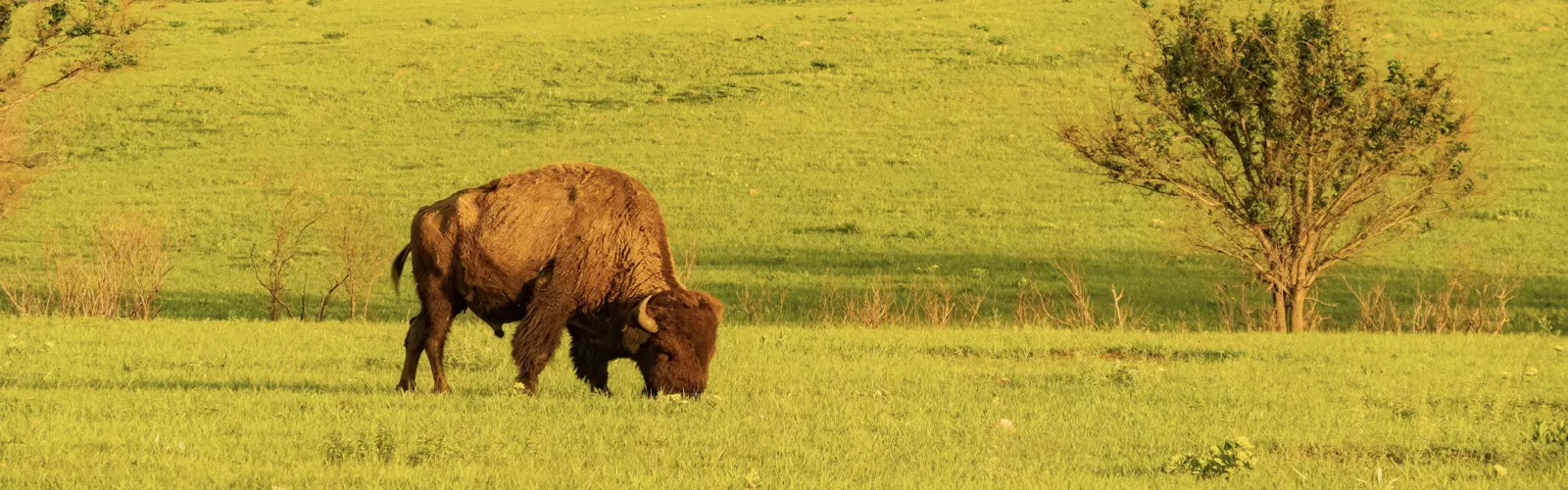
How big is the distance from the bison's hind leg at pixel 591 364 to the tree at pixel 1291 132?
41.5 ft

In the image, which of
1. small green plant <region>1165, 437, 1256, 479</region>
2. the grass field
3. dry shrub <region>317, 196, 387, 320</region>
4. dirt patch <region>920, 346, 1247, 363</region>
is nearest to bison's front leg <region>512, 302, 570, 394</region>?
the grass field

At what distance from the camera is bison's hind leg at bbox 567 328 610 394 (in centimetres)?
1390

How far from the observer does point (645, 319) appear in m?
12.9

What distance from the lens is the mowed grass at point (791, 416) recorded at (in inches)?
374

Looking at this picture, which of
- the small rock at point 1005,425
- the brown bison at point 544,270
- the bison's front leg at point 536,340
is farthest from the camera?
the brown bison at point 544,270

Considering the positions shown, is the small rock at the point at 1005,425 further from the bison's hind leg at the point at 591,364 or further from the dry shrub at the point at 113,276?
the dry shrub at the point at 113,276

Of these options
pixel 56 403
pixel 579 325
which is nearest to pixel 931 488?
pixel 579 325

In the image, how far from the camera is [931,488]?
9.03 meters

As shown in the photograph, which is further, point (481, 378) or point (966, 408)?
point (481, 378)

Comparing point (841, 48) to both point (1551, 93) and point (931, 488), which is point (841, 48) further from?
point (931, 488)

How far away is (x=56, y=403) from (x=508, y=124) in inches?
1599

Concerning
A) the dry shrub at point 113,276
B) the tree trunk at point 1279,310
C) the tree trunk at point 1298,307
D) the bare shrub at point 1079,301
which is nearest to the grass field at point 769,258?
the bare shrub at point 1079,301

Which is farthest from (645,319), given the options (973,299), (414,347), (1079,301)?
(973,299)

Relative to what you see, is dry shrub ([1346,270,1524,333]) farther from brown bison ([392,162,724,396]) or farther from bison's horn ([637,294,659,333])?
bison's horn ([637,294,659,333])
